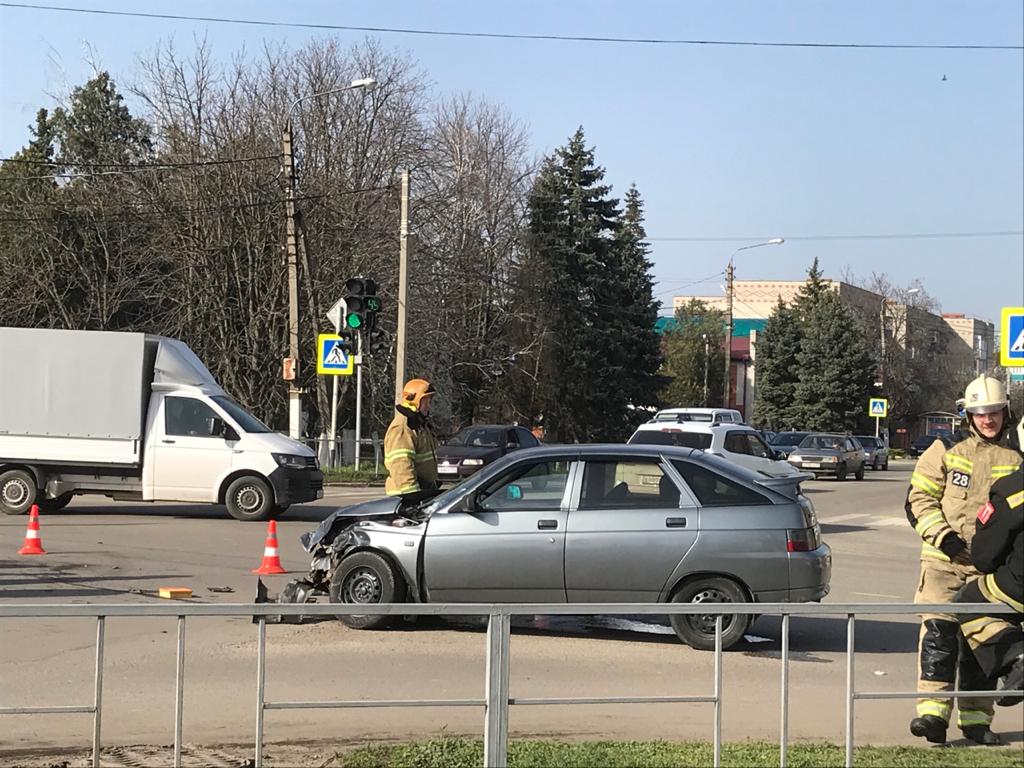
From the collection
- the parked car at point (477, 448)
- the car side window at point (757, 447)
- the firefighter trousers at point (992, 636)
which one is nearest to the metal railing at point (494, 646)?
the firefighter trousers at point (992, 636)

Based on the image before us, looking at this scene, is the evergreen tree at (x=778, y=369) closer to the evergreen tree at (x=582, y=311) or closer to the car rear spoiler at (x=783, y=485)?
Answer: the evergreen tree at (x=582, y=311)

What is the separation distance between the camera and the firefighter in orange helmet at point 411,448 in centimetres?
1110

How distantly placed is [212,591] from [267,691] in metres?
7.17

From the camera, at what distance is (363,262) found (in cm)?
4047

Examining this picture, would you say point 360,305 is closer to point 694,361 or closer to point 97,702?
point 97,702

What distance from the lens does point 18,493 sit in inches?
795

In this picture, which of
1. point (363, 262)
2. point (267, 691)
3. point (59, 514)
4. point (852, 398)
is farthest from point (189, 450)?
point (852, 398)

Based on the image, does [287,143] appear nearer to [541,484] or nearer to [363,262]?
[363,262]

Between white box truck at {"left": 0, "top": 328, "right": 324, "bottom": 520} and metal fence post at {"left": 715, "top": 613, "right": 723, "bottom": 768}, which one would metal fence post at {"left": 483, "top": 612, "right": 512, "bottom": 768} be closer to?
metal fence post at {"left": 715, "top": 613, "right": 723, "bottom": 768}

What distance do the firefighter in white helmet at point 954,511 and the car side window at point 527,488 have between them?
3645 mm

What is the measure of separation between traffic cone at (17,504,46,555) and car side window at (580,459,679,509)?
8.10 meters

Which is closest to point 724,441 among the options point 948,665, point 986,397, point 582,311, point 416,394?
point 416,394

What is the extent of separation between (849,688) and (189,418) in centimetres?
1585

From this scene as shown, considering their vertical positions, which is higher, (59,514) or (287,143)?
(287,143)
